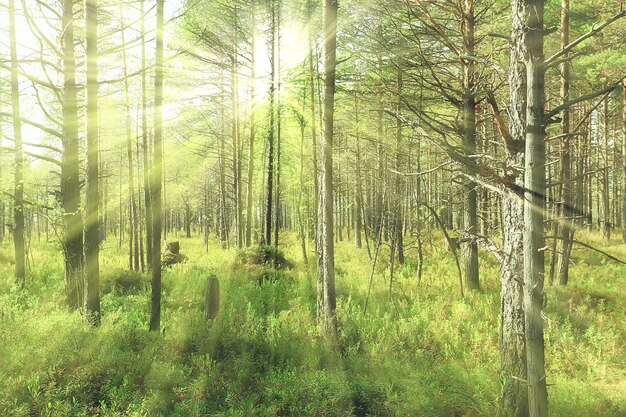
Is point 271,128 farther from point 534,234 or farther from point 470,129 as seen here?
point 534,234

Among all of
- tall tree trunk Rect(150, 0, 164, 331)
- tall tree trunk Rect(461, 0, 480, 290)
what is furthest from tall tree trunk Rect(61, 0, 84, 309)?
tall tree trunk Rect(461, 0, 480, 290)

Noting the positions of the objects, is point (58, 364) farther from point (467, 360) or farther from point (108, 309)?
point (467, 360)

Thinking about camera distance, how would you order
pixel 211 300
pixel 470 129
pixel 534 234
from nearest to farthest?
pixel 534 234 → pixel 211 300 → pixel 470 129

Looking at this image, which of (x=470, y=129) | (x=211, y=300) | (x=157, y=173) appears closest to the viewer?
(x=157, y=173)

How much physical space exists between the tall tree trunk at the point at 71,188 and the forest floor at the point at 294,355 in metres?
0.72

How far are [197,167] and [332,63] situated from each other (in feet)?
71.1

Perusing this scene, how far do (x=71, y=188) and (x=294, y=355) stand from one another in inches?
272

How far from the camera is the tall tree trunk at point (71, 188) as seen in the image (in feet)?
26.2

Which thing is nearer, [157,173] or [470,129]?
[157,173]

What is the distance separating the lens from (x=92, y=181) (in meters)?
6.98

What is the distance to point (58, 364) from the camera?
5.37 m

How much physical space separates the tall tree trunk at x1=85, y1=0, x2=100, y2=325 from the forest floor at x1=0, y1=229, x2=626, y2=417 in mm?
523

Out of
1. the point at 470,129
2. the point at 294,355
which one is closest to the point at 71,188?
the point at 294,355

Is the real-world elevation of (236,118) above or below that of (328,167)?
above
